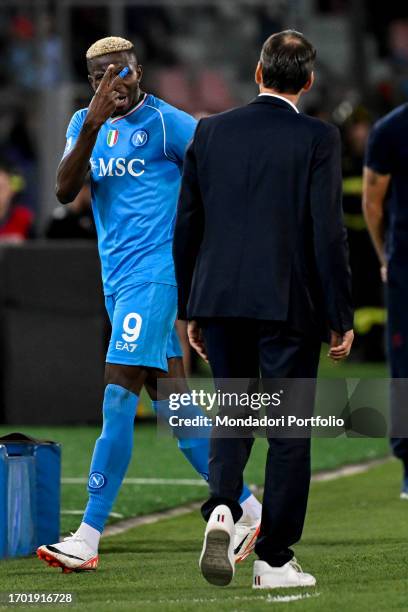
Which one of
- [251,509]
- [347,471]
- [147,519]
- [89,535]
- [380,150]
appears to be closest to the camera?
[89,535]

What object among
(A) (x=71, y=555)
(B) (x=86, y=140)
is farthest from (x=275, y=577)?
(B) (x=86, y=140)

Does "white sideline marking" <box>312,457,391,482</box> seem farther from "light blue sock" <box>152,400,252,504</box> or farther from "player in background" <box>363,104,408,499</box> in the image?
"light blue sock" <box>152,400,252,504</box>

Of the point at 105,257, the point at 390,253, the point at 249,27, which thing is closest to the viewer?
the point at 105,257

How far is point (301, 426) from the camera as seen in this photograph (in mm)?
5953

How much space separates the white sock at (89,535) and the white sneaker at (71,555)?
0.02 meters

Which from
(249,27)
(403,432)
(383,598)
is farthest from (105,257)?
(249,27)

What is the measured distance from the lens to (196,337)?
623 centimetres

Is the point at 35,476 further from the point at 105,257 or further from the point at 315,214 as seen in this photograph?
the point at 315,214

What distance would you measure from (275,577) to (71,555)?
1055 millimetres

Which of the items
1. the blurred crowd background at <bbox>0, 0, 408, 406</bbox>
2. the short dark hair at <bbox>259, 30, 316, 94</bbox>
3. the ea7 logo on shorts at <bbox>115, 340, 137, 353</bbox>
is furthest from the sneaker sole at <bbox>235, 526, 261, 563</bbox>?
the blurred crowd background at <bbox>0, 0, 408, 406</bbox>

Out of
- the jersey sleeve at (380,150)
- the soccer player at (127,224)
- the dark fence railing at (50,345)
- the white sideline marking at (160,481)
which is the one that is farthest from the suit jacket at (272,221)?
the dark fence railing at (50,345)

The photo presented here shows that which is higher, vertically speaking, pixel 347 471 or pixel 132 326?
pixel 132 326

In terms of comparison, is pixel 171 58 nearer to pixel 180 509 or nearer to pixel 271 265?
pixel 180 509

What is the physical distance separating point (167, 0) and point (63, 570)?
62.7 feet
